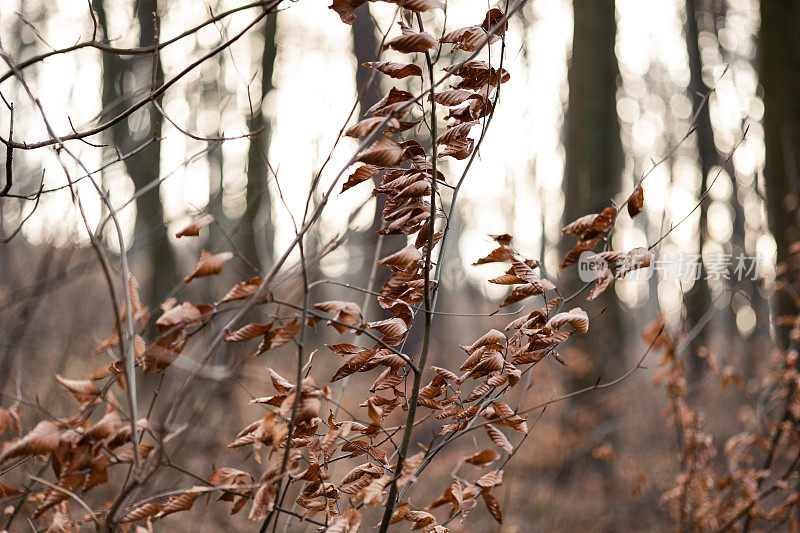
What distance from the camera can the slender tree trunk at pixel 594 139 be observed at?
598 centimetres

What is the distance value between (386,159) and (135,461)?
675mm

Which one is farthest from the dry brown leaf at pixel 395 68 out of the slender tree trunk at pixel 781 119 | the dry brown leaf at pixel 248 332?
the slender tree trunk at pixel 781 119

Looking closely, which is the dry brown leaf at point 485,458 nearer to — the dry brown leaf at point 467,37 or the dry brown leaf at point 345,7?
the dry brown leaf at point 467,37

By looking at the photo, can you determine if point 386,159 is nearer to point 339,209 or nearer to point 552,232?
point 339,209

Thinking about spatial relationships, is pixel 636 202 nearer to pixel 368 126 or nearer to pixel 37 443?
pixel 368 126

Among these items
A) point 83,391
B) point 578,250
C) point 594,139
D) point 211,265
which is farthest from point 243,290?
point 594,139

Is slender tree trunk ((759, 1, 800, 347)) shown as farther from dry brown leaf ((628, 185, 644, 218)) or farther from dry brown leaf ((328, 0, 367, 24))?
dry brown leaf ((328, 0, 367, 24))

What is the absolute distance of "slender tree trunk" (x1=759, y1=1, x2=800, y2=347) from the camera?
455cm

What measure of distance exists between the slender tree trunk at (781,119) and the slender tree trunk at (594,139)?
1.48 metres

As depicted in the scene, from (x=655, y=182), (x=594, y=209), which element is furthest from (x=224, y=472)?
(x=655, y=182)

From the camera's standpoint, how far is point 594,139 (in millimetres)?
6145

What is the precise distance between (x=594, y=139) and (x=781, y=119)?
171 cm

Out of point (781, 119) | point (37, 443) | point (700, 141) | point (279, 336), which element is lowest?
point (37, 443)

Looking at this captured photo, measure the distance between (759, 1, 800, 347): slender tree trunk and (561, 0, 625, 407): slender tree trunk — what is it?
148 cm
